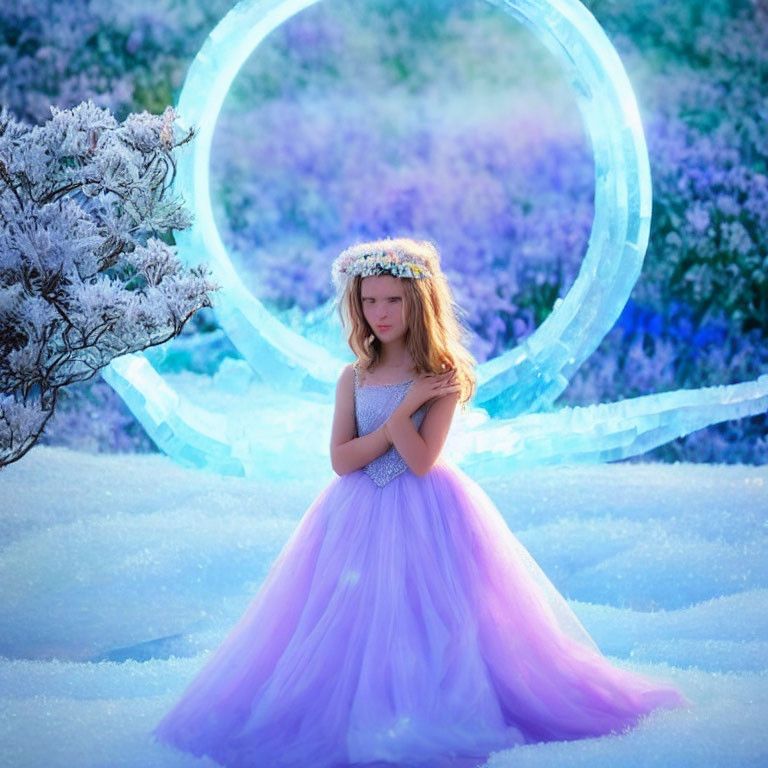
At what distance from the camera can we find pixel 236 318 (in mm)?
3629

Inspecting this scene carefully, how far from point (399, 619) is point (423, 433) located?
329mm

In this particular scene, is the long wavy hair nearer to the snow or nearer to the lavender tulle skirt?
the lavender tulle skirt

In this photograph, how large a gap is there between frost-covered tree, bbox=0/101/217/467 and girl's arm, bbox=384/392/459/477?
1.89 feet

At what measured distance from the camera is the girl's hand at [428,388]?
1912 mm

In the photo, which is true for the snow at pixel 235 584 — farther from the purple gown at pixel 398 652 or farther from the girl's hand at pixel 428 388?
the girl's hand at pixel 428 388

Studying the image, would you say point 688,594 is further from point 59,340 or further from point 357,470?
point 59,340

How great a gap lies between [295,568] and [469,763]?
18.0 inches

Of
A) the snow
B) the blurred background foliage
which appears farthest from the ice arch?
the blurred background foliage

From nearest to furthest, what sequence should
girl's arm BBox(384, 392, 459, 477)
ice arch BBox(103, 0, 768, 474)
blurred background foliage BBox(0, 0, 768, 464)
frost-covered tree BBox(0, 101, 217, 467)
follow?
girl's arm BBox(384, 392, 459, 477)
frost-covered tree BBox(0, 101, 217, 467)
ice arch BBox(103, 0, 768, 474)
blurred background foliage BBox(0, 0, 768, 464)

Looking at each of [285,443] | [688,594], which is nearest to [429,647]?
[688,594]

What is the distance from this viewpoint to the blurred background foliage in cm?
395

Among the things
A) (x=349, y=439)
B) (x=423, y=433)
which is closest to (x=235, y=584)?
(x=349, y=439)

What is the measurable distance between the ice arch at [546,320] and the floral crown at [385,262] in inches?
62.6

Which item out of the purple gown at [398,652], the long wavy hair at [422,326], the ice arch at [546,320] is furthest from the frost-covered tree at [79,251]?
the ice arch at [546,320]
